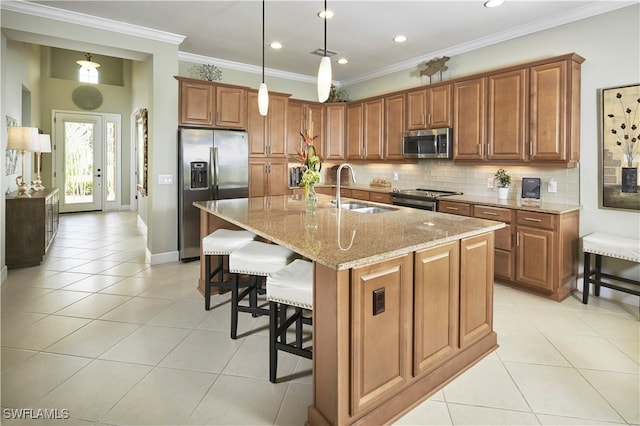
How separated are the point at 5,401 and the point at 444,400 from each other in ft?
7.70

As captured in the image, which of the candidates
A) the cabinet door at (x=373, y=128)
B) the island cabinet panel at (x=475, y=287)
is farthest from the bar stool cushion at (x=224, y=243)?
the cabinet door at (x=373, y=128)

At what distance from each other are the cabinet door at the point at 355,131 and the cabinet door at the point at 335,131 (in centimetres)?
11

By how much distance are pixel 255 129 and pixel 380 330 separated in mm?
4140

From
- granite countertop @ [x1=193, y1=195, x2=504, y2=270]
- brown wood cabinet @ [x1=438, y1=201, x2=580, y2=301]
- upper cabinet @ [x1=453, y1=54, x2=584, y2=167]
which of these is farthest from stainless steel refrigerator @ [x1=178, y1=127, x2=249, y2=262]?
brown wood cabinet @ [x1=438, y1=201, x2=580, y2=301]

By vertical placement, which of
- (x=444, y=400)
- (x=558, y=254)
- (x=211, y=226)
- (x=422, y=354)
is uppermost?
(x=211, y=226)

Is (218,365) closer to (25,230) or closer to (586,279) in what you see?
(586,279)

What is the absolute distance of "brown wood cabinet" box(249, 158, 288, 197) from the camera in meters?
5.38

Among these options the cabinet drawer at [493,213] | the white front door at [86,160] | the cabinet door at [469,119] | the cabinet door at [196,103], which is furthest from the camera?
the white front door at [86,160]

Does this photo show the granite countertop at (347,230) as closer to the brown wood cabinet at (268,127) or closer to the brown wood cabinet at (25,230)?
the brown wood cabinet at (268,127)

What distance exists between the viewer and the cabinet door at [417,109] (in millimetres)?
4945

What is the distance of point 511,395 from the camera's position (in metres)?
2.07

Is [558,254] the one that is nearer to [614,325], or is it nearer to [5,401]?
[614,325]

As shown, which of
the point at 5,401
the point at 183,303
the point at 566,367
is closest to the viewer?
the point at 5,401

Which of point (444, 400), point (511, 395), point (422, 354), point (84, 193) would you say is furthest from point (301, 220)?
point (84, 193)
